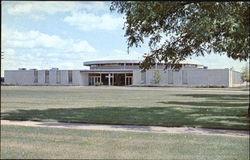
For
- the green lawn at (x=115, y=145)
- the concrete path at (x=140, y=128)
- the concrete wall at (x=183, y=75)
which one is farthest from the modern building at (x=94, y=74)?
the concrete path at (x=140, y=128)

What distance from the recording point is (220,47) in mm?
8828

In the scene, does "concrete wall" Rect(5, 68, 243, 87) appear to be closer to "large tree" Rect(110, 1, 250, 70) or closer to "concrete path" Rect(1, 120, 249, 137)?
"large tree" Rect(110, 1, 250, 70)

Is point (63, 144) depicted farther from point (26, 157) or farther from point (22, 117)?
point (22, 117)

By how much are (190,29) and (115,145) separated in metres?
3.53

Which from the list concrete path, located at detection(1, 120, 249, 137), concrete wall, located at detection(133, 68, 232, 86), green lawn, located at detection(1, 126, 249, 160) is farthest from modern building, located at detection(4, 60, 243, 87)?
concrete path, located at detection(1, 120, 249, 137)

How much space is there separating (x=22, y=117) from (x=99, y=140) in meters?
5.56

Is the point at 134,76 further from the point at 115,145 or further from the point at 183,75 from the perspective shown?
the point at 183,75

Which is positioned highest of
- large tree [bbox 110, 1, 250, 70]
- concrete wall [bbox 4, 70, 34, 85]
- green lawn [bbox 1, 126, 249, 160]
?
large tree [bbox 110, 1, 250, 70]

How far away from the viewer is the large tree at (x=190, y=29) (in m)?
5.09

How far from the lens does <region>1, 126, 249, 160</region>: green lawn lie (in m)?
6.98

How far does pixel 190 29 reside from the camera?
5645 mm

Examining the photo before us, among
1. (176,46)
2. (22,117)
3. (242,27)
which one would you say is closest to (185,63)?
(176,46)

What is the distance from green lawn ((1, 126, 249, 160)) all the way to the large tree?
6.05ft

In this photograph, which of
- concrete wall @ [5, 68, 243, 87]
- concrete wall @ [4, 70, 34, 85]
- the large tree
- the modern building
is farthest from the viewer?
the large tree
